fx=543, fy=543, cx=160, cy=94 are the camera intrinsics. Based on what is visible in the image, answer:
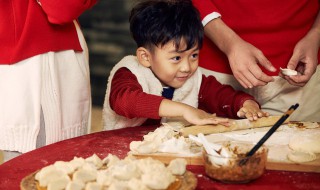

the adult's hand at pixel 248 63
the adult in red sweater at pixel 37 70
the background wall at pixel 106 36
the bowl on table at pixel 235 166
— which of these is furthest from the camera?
the background wall at pixel 106 36

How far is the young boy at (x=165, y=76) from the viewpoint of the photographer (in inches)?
82.4

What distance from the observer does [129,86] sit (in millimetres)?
2201

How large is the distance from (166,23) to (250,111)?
1.60 ft

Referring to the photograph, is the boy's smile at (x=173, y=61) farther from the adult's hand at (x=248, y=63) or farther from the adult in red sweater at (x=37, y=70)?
the adult in red sweater at (x=37, y=70)

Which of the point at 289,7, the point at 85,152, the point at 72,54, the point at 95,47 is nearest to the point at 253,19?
the point at 289,7

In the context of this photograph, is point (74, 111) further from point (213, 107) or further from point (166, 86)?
point (213, 107)

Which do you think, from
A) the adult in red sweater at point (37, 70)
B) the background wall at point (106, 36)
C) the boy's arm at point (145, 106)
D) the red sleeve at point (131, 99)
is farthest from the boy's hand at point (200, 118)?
the background wall at point (106, 36)

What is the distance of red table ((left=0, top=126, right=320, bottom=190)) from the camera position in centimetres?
149

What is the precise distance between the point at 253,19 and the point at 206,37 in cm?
24

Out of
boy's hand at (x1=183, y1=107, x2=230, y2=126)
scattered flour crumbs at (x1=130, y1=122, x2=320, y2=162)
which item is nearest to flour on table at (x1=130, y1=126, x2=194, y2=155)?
scattered flour crumbs at (x1=130, y1=122, x2=320, y2=162)

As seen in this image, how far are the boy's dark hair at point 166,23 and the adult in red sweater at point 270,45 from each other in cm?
14

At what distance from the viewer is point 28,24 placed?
6.68ft

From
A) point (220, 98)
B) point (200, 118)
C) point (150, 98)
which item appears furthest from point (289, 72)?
point (150, 98)

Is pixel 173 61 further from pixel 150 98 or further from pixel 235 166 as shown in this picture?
pixel 235 166
